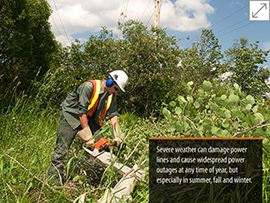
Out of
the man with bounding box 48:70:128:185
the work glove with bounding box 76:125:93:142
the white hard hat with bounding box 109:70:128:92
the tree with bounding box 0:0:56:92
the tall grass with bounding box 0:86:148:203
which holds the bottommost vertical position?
the tall grass with bounding box 0:86:148:203

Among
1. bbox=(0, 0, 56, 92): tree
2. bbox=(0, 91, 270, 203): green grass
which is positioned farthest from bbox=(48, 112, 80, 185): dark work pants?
bbox=(0, 0, 56, 92): tree

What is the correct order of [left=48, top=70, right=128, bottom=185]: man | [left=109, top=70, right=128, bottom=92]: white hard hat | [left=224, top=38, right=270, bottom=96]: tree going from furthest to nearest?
[left=224, top=38, right=270, bottom=96]: tree < [left=109, top=70, right=128, bottom=92]: white hard hat < [left=48, top=70, right=128, bottom=185]: man

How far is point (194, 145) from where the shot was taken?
202cm

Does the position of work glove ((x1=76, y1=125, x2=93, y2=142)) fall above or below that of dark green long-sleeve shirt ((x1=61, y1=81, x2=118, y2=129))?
below

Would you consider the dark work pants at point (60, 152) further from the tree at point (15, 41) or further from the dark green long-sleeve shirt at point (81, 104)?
the tree at point (15, 41)

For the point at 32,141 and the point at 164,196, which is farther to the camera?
the point at 32,141

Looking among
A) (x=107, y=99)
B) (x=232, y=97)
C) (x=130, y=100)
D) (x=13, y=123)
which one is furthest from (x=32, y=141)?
(x=130, y=100)

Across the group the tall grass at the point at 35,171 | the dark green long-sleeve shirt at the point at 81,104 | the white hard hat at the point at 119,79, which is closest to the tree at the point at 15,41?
the tall grass at the point at 35,171

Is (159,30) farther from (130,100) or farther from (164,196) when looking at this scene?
(164,196)

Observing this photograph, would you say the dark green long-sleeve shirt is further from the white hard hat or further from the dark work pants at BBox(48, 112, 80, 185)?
the white hard hat

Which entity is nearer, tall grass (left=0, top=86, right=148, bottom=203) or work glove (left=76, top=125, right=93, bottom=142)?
tall grass (left=0, top=86, right=148, bottom=203)

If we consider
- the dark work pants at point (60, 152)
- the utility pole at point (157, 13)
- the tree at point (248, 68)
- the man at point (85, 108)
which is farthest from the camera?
the tree at point (248, 68)

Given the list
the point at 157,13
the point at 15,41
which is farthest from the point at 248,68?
the point at 15,41

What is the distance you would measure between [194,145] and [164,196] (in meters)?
0.54
